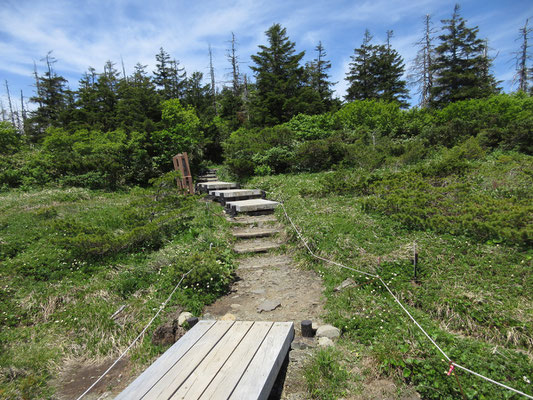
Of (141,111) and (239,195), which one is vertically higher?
(141,111)

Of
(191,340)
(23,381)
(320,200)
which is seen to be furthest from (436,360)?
(320,200)

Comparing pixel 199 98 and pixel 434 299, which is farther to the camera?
pixel 199 98

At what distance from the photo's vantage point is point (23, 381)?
2639 millimetres

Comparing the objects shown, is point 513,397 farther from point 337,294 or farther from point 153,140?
point 153,140

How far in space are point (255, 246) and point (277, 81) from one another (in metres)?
19.9

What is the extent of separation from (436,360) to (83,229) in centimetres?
541

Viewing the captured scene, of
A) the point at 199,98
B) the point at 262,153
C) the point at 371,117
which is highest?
the point at 199,98

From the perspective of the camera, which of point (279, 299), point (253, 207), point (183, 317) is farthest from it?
point (253, 207)

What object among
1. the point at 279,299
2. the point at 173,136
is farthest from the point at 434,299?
the point at 173,136

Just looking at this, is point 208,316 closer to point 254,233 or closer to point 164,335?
point 164,335

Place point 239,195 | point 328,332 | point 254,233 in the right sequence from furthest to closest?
point 239,195, point 254,233, point 328,332

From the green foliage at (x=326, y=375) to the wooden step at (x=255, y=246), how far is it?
9.79ft

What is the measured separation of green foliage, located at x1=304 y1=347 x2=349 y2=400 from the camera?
2.27m

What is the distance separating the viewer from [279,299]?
3984mm
